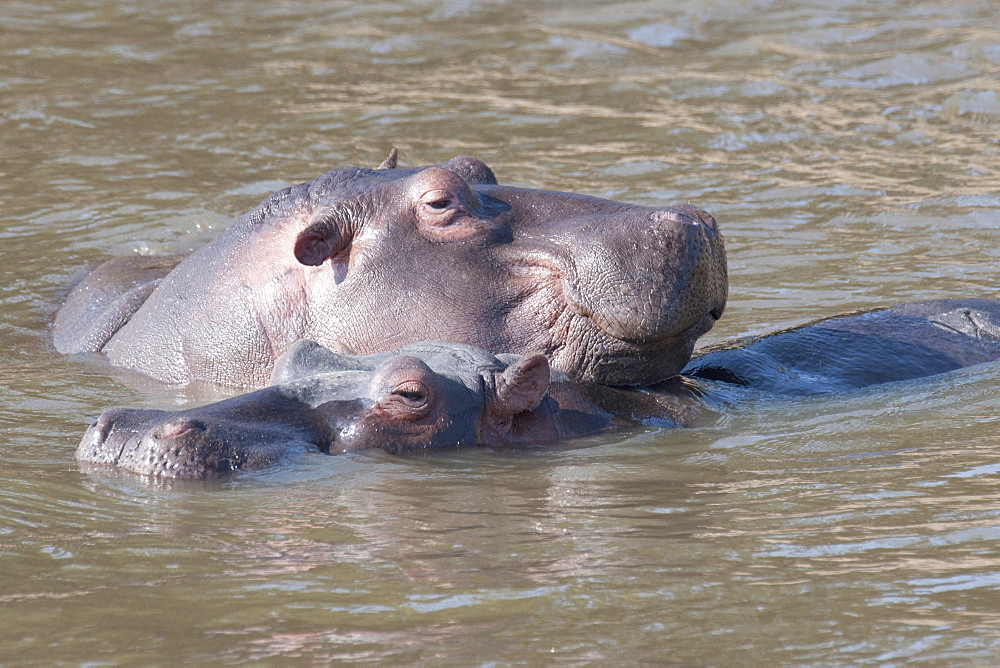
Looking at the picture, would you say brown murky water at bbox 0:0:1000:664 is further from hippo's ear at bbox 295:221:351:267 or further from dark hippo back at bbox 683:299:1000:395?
hippo's ear at bbox 295:221:351:267

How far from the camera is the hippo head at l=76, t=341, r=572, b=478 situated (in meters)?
4.73

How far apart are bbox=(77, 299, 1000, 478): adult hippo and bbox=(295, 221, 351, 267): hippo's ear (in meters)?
0.74

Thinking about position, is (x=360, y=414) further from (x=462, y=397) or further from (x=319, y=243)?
(x=319, y=243)

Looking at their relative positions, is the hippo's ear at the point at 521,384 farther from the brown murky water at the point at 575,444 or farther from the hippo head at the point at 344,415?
the brown murky water at the point at 575,444

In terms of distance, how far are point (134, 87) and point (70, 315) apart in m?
5.87

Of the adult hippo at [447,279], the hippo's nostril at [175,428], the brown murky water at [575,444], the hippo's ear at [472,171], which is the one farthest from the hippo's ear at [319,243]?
the hippo's nostril at [175,428]

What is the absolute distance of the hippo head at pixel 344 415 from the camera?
4730 mm

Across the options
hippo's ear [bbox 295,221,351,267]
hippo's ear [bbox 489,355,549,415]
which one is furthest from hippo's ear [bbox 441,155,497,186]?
hippo's ear [bbox 489,355,549,415]

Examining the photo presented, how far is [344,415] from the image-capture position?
5055 millimetres

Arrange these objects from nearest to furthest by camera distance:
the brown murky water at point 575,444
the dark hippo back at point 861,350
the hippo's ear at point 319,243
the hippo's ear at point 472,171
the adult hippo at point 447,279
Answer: the brown murky water at point 575,444, the adult hippo at point 447,279, the hippo's ear at point 319,243, the dark hippo back at point 861,350, the hippo's ear at point 472,171

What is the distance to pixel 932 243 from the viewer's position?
31.4ft

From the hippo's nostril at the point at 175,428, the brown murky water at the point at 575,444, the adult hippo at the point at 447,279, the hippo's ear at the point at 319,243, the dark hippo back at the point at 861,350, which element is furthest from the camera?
the dark hippo back at the point at 861,350

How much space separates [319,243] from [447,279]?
60 cm

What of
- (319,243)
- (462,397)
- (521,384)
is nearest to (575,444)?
(521,384)
